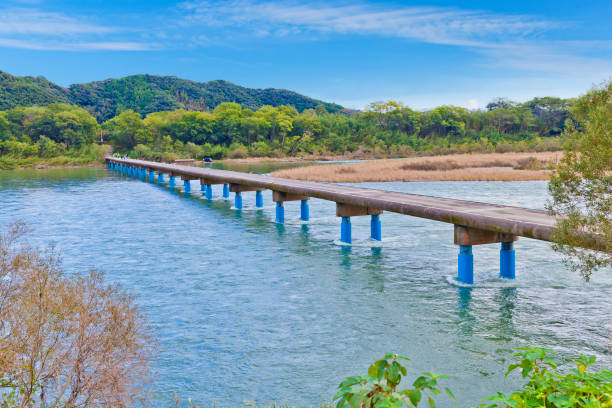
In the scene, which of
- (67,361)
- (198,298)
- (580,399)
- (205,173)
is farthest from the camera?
(205,173)

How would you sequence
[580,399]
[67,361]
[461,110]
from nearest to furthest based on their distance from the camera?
[580,399] → [67,361] → [461,110]

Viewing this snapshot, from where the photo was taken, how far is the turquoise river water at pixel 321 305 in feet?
21.7

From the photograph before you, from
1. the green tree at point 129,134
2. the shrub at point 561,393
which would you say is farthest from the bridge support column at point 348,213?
the green tree at point 129,134

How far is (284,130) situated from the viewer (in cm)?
10312

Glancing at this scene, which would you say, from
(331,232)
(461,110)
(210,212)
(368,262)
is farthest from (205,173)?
(461,110)

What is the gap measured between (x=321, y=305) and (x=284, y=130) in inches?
3747

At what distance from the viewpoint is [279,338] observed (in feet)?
25.7

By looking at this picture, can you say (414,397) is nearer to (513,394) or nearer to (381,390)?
(381,390)

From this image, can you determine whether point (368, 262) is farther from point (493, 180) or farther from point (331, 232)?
point (493, 180)

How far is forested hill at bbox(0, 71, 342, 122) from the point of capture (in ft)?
396

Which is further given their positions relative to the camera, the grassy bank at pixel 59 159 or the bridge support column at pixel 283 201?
A: the grassy bank at pixel 59 159

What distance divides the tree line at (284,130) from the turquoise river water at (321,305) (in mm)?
72909

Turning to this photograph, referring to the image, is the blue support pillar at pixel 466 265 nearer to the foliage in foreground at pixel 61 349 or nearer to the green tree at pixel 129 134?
the foliage in foreground at pixel 61 349

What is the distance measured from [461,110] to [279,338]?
4216 inches
